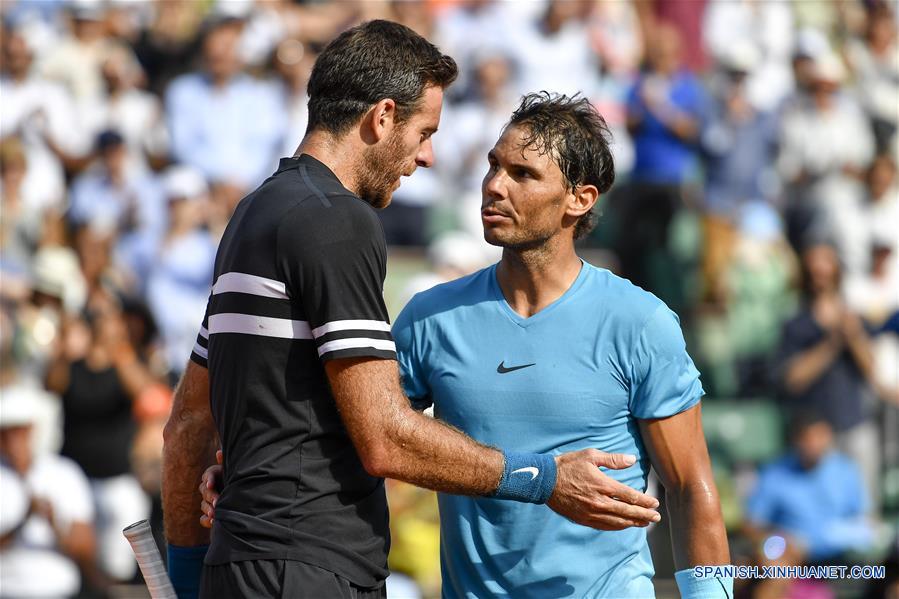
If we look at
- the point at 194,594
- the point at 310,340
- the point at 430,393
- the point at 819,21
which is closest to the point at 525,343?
the point at 430,393

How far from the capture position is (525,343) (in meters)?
3.58

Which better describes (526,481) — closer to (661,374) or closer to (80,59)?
(661,374)

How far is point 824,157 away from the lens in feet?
→ 33.1

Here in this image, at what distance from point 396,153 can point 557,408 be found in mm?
843

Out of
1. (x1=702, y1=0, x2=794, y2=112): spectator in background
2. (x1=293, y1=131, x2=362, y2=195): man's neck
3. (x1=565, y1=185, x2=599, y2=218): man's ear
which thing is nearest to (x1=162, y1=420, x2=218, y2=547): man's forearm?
(x1=293, y1=131, x2=362, y2=195): man's neck

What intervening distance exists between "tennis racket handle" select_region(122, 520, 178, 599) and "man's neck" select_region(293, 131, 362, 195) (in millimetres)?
1029

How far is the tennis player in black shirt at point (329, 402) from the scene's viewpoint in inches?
118

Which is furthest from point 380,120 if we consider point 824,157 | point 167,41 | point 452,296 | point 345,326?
point 824,157

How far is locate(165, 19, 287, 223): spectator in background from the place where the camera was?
919cm

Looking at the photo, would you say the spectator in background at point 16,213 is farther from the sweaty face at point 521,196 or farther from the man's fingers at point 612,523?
the man's fingers at point 612,523

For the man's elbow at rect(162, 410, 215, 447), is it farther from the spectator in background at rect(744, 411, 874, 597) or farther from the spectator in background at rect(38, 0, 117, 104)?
the spectator in background at rect(38, 0, 117, 104)

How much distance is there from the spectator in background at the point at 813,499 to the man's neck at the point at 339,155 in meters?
5.32

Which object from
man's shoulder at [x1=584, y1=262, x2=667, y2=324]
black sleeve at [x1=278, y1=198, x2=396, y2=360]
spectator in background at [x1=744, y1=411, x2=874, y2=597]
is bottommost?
spectator in background at [x1=744, y1=411, x2=874, y2=597]

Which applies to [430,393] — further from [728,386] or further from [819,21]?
[819,21]
